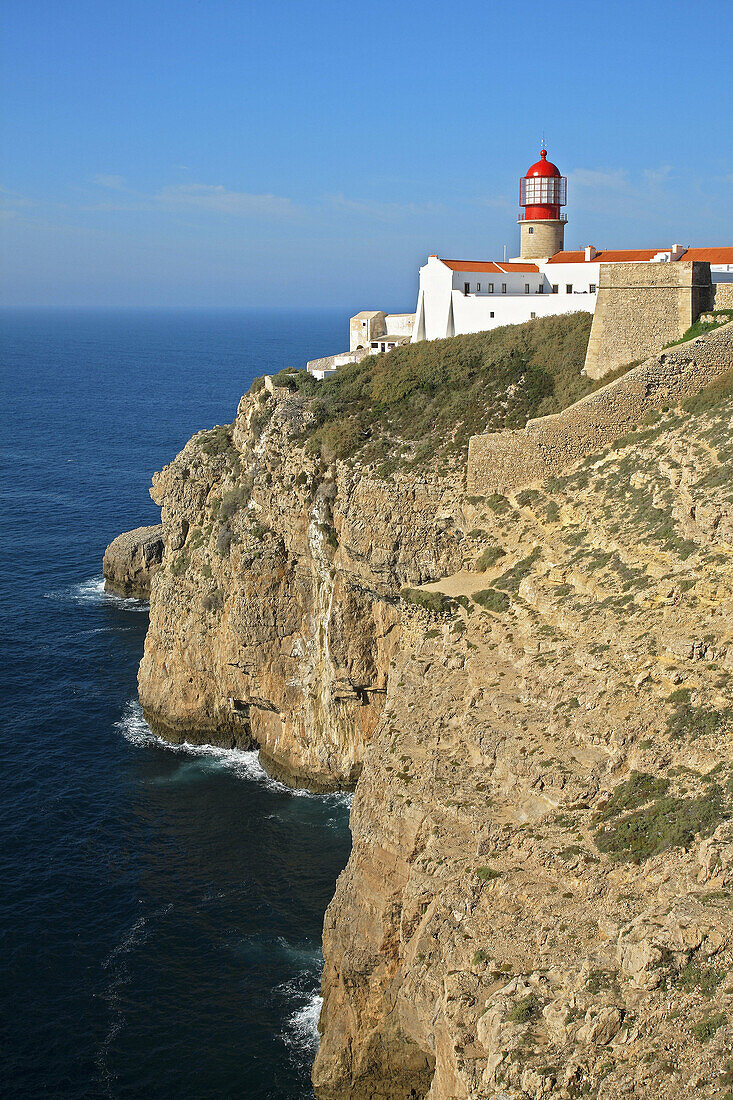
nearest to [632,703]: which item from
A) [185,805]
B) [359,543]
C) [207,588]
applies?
[359,543]

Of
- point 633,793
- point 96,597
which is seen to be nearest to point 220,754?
point 96,597

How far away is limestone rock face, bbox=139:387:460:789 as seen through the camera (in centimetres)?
3709

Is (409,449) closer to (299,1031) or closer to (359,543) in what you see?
(359,543)

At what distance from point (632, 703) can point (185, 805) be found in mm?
22381

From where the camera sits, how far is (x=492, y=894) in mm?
20594

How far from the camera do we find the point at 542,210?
51.6 metres

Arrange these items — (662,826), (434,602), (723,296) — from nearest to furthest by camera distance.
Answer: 1. (662,826)
2. (434,602)
3. (723,296)

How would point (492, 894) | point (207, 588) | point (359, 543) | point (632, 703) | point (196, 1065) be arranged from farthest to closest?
1. point (207, 588)
2. point (359, 543)
3. point (196, 1065)
4. point (632, 703)
5. point (492, 894)

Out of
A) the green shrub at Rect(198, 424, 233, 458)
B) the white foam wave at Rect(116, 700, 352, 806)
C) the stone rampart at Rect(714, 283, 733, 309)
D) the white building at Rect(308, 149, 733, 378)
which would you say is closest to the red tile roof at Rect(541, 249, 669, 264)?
the white building at Rect(308, 149, 733, 378)

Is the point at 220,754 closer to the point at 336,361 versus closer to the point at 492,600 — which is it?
the point at 492,600

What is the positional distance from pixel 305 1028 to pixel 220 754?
55.0 feet

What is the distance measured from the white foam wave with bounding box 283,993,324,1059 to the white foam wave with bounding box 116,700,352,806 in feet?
37.3

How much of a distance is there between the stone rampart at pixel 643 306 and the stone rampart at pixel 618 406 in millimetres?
2880

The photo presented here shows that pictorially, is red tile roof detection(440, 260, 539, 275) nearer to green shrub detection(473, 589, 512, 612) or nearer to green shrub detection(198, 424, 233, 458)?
green shrub detection(198, 424, 233, 458)
